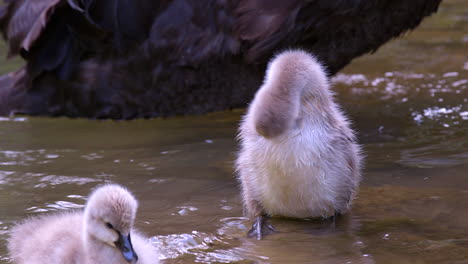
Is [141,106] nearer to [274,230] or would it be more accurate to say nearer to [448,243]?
[274,230]

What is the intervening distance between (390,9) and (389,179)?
5.29ft

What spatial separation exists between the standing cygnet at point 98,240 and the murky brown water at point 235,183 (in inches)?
10.1

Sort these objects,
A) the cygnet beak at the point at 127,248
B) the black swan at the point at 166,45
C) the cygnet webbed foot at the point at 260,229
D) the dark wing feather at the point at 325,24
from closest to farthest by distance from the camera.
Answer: the cygnet beak at the point at 127,248, the cygnet webbed foot at the point at 260,229, the dark wing feather at the point at 325,24, the black swan at the point at 166,45

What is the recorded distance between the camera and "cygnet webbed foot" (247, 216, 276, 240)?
12.8ft

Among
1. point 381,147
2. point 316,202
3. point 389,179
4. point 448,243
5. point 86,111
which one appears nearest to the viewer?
point 448,243

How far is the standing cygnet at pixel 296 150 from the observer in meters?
3.79

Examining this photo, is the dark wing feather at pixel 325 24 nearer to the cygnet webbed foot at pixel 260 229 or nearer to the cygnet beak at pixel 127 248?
the cygnet webbed foot at pixel 260 229

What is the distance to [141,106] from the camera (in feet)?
21.4

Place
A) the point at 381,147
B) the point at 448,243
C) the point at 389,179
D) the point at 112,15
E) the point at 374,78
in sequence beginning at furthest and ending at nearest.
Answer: the point at 374,78, the point at 112,15, the point at 381,147, the point at 389,179, the point at 448,243

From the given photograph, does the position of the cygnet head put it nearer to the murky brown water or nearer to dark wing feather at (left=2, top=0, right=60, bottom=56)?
the murky brown water

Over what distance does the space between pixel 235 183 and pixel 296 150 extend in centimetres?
108

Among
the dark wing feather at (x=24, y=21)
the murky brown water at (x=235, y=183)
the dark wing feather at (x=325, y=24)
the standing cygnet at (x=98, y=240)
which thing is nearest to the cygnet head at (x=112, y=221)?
the standing cygnet at (x=98, y=240)

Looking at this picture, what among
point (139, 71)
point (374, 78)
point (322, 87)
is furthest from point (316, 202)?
point (374, 78)

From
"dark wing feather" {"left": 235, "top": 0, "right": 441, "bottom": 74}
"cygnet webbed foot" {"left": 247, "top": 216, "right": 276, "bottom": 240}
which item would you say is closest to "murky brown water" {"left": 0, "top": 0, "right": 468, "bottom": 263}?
"cygnet webbed foot" {"left": 247, "top": 216, "right": 276, "bottom": 240}
